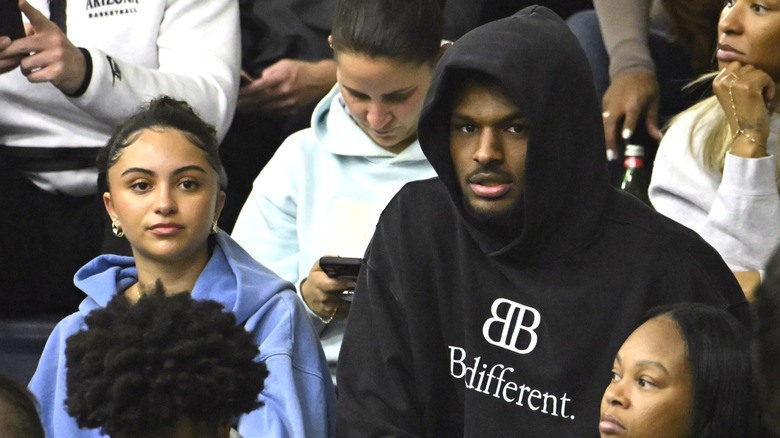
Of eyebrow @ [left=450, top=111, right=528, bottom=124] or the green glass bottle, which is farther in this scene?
the green glass bottle

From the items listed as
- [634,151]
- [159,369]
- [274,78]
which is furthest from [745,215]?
[274,78]

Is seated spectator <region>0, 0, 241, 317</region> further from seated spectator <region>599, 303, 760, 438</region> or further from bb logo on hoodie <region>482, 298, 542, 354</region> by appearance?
seated spectator <region>599, 303, 760, 438</region>

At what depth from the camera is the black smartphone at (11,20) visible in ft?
8.84

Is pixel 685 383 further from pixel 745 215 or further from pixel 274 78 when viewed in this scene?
pixel 274 78

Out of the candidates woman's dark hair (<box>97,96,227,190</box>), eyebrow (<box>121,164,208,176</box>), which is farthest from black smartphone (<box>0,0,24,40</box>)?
eyebrow (<box>121,164,208,176</box>)

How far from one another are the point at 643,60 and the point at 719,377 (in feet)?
5.07

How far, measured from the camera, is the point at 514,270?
2062 millimetres

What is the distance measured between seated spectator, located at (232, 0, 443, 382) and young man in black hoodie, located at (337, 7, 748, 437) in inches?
17.3

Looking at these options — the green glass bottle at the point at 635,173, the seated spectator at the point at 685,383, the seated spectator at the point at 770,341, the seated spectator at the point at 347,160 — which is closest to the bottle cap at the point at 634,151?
the green glass bottle at the point at 635,173

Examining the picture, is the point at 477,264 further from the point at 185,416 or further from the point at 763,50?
the point at 763,50

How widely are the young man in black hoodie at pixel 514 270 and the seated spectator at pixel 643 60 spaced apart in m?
0.95

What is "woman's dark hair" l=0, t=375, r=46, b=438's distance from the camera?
5.21 ft

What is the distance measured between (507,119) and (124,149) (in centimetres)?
82

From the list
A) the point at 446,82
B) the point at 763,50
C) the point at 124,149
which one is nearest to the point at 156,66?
the point at 124,149
